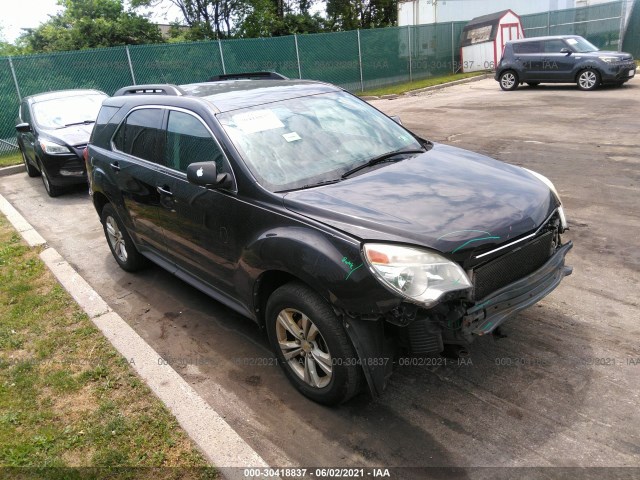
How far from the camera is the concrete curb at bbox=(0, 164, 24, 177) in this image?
38.8 ft

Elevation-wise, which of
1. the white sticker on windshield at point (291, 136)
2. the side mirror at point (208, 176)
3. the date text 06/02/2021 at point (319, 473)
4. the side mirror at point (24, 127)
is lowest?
the date text 06/02/2021 at point (319, 473)

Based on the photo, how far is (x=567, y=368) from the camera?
337 centimetres

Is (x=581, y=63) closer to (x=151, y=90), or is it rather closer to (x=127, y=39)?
(x=151, y=90)

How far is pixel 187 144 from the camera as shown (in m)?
4.02

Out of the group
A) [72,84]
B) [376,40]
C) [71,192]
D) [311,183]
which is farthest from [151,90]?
[376,40]

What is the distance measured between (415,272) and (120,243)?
389cm

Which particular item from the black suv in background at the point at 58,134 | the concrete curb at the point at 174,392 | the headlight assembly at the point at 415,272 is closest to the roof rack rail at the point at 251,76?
the concrete curb at the point at 174,392

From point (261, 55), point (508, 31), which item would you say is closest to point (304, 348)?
point (261, 55)

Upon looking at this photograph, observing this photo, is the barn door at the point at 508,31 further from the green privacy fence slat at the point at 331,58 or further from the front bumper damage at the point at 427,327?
the front bumper damage at the point at 427,327

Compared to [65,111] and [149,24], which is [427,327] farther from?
[149,24]

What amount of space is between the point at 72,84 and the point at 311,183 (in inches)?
564

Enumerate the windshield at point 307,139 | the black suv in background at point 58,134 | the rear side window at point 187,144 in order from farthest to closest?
the black suv in background at point 58,134, the rear side window at point 187,144, the windshield at point 307,139

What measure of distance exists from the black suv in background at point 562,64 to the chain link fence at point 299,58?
5672 mm

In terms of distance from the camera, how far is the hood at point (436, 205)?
2.83 meters
